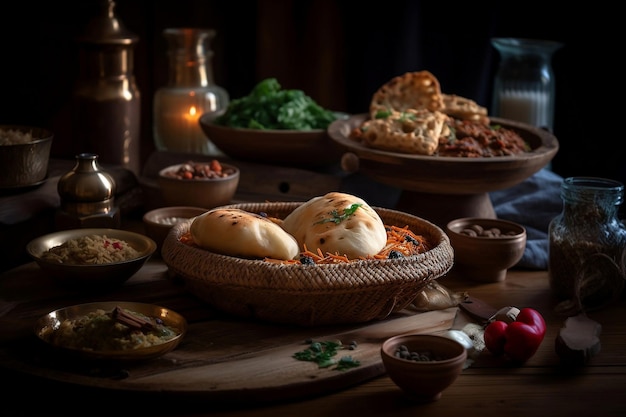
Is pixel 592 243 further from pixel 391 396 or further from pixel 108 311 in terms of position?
pixel 108 311

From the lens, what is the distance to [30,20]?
364 cm

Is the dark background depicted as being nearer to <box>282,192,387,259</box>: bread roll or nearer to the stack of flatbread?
the stack of flatbread

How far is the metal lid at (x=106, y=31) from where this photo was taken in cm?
299

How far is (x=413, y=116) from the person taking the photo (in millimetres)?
2775

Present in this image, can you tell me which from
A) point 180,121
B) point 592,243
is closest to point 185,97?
point 180,121

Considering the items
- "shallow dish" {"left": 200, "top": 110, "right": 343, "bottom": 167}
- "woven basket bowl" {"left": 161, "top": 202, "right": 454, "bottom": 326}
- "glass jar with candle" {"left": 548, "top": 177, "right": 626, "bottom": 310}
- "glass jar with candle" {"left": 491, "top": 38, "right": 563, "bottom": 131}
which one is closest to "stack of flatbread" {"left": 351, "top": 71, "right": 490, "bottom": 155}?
"shallow dish" {"left": 200, "top": 110, "right": 343, "bottom": 167}

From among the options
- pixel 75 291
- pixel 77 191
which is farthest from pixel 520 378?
pixel 77 191

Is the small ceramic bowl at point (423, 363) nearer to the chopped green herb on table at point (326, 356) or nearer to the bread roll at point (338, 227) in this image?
the chopped green herb on table at point (326, 356)

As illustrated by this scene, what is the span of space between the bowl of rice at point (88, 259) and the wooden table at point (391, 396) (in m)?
0.08

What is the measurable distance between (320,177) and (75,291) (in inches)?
40.3

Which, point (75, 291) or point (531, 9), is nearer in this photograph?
point (75, 291)

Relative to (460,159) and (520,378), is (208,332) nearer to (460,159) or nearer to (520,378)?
(520,378)

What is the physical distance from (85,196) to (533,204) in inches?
56.6

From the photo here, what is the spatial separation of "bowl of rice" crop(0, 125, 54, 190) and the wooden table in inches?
20.1
